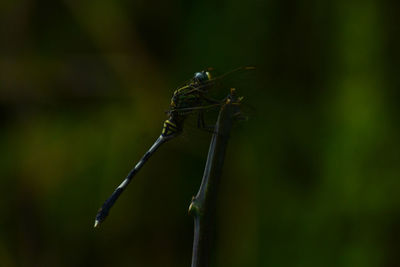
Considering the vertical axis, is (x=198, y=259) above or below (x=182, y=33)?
below

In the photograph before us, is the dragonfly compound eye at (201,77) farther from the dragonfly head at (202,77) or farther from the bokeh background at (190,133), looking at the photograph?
the bokeh background at (190,133)

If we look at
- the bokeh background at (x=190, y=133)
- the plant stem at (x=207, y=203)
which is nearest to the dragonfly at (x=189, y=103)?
the bokeh background at (x=190, y=133)

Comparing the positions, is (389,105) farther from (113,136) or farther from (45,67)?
(45,67)

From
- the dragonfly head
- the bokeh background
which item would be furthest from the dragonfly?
the bokeh background

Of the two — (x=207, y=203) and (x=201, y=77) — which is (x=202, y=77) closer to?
(x=201, y=77)

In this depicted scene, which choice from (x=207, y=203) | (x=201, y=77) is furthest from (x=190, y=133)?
(x=207, y=203)

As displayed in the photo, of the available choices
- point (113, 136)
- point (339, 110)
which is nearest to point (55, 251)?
point (113, 136)
